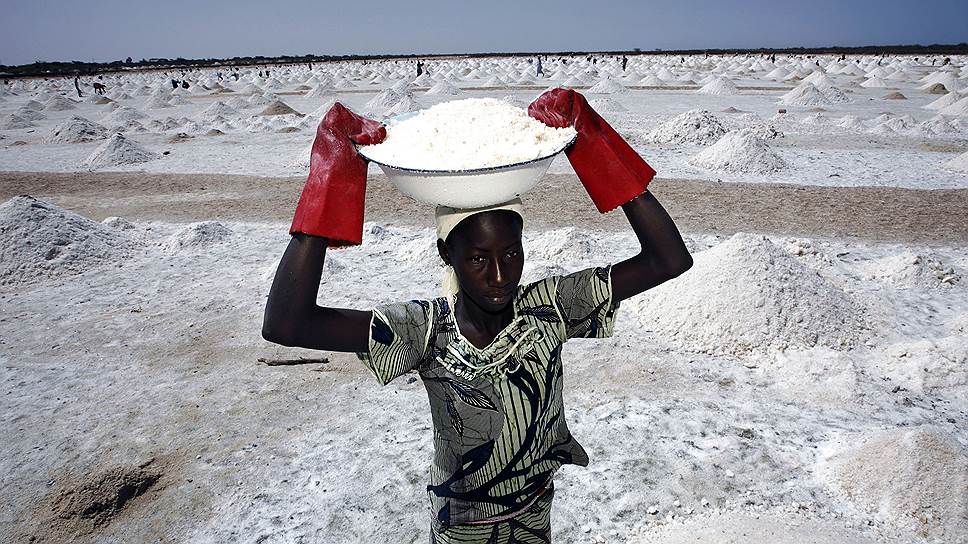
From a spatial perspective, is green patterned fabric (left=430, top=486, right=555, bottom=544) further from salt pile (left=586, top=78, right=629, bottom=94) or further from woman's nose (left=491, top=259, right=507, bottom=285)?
salt pile (left=586, top=78, right=629, bottom=94)

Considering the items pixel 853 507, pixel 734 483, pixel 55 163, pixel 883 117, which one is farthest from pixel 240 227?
pixel 883 117

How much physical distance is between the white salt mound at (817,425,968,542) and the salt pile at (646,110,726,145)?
11136 millimetres

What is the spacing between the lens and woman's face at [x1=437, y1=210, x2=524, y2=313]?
4.30 ft

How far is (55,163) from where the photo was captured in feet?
45.3

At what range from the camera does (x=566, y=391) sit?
4.16m

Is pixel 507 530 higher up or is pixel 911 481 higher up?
pixel 507 530

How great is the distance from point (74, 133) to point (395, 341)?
20.3 m

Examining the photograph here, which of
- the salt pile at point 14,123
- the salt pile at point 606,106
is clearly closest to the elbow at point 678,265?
the salt pile at point 606,106

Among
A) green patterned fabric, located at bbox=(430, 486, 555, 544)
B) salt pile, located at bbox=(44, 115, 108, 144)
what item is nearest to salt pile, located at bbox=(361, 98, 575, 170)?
green patterned fabric, located at bbox=(430, 486, 555, 544)

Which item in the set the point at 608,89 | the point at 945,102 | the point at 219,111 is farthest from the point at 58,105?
the point at 945,102

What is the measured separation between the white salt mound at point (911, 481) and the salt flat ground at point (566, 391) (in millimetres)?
10

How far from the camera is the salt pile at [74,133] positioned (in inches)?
667

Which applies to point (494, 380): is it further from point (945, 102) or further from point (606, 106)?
point (945, 102)

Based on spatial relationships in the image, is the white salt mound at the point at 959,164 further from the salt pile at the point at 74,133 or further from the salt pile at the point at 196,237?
the salt pile at the point at 74,133
